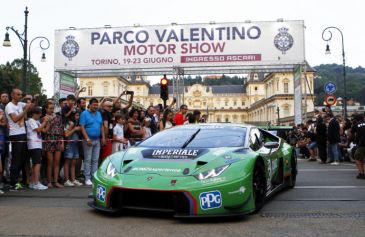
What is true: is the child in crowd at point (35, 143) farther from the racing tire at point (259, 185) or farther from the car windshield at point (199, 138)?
the racing tire at point (259, 185)

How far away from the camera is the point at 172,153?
5.86m

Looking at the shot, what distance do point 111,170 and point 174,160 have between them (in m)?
0.84

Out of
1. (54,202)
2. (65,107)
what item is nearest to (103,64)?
(65,107)

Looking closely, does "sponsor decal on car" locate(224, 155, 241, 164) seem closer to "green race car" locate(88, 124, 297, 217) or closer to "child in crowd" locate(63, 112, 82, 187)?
"green race car" locate(88, 124, 297, 217)

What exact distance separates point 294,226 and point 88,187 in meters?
5.05

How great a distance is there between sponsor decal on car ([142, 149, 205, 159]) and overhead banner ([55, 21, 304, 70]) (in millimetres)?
18214

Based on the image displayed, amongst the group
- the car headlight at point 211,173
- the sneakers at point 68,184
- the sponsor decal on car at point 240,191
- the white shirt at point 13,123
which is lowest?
the sneakers at point 68,184

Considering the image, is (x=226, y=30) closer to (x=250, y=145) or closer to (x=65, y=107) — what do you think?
(x=65, y=107)

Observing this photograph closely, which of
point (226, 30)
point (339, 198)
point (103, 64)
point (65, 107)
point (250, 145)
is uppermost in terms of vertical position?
point (226, 30)

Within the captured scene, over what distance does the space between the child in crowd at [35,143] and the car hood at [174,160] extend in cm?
306

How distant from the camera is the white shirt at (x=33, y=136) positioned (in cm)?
861

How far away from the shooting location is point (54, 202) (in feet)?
22.8

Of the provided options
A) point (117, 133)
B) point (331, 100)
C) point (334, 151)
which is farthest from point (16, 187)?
point (331, 100)

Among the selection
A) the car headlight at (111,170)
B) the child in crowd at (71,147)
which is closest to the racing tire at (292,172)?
the car headlight at (111,170)
